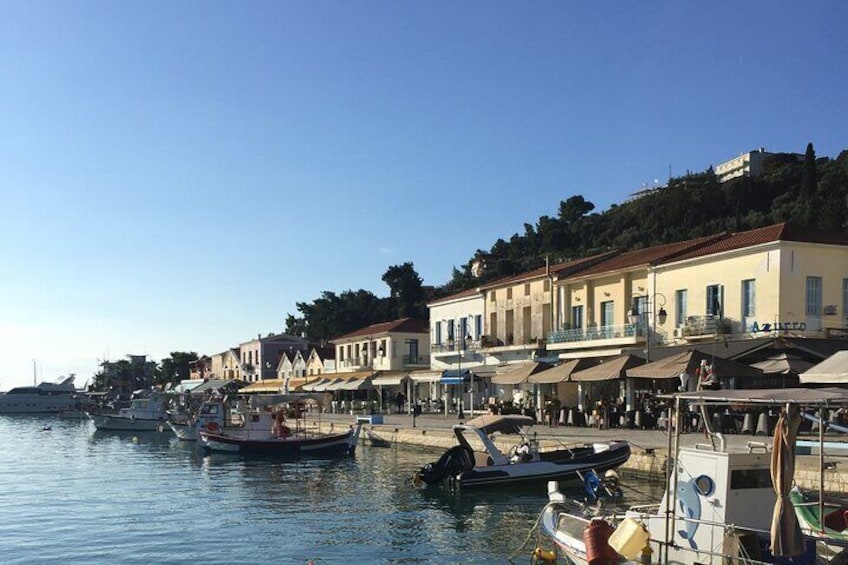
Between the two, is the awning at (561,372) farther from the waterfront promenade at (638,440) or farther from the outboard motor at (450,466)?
the outboard motor at (450,466)

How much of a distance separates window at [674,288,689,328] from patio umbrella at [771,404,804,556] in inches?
1086

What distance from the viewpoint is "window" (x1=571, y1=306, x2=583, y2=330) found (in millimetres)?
45362

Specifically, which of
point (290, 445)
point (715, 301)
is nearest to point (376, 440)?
point (290, 445)

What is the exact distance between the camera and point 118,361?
166 metres

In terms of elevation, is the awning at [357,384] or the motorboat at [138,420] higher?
the awning at [357,384]

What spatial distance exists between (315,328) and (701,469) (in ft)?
343

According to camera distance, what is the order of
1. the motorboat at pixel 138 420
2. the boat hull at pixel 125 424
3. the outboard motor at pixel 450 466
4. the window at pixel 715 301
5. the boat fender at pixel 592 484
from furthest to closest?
the motorboat at pixel 138 420, the boat hull at pixel 125 424, the window at pixel 715 301, the outboard motor at pixel 450 466, the boat fender at pixel 592 484

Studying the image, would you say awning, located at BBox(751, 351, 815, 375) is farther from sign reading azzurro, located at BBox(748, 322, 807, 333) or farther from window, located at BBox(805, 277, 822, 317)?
window, located at BBox(805, 277, 822, 317)

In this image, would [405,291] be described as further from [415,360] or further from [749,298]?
[749,298]

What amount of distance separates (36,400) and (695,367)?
4153 inches

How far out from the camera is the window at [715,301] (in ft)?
118

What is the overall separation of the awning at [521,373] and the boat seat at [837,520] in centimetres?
2712

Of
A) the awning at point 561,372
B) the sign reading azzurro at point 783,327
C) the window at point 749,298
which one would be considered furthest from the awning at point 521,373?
the sign reading azzurro at point 783,327

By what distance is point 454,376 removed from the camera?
53.5 metres
